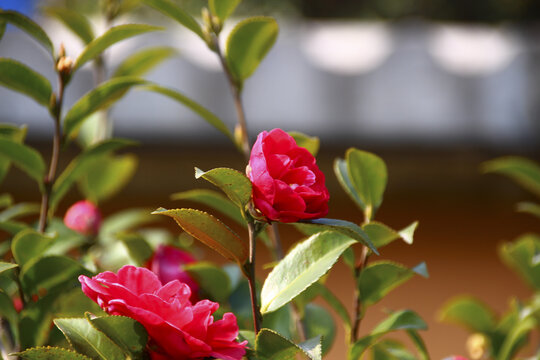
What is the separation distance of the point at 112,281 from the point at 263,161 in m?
0.09

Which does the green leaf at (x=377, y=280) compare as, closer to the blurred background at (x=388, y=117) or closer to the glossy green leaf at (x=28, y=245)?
the glossy green leaf at (x=28, y=245)

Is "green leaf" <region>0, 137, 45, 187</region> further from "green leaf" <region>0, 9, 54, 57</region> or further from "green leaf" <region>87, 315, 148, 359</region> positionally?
"green leaf" <region>87, 315, 148, 359</region>

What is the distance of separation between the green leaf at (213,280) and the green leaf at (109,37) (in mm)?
169

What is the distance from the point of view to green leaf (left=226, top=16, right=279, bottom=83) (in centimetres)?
48

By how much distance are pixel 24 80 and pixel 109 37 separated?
0.06 meters

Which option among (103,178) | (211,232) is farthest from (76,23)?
(211,232)

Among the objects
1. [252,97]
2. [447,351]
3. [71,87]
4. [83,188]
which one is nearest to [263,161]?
[83,188]

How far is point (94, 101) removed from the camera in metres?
0.48

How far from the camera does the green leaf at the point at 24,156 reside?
0.47 m

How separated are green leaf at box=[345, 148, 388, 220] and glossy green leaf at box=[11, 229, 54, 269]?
0.20 m

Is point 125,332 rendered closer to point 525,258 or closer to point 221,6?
point 221,6

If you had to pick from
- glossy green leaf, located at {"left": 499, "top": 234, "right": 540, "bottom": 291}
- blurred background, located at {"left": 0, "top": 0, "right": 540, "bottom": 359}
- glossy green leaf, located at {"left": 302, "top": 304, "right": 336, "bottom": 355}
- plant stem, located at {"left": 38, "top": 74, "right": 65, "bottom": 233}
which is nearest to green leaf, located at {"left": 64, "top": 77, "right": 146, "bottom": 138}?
plant stem, located at {"left": 38, "top": 74, "right": 65, "bottom": 233}

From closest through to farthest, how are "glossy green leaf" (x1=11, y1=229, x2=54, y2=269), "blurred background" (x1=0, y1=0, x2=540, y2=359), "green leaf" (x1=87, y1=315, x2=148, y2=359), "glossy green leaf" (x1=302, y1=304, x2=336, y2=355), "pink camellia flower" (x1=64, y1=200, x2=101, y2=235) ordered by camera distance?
"green leaf" (x1=87, y1=315, x2=148, y2=359), "glossy green leaf" (x1=11, y1=229, x2=54, y2=269), "glossy green leaf" (x1=302, y1=304, x2=336, y2=355), "pink camellia flower" (x1=64, y1=200, x2=101, y2=235), "blurred background" (x1=0, y1=0, x2=540, y2=359)

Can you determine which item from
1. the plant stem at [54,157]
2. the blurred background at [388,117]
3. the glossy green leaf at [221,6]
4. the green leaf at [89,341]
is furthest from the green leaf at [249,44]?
the blurred background at [388,117]
